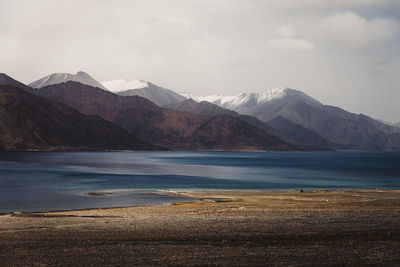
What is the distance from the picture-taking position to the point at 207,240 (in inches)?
1013

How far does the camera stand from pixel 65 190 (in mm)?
75062

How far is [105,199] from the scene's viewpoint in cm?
6234

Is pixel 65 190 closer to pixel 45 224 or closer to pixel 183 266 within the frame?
pixel 45 224

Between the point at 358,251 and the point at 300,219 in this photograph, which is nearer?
the point at 358,251

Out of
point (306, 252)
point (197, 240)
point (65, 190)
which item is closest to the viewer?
point (306, 252)

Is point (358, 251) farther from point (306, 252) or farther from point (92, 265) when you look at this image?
point (92, 265)

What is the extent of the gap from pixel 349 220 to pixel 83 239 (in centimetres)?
1878

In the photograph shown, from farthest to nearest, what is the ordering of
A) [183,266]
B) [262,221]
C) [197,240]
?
[262,221], [197,240], [183,266]

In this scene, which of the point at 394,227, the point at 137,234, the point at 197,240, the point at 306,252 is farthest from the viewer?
the point at 394,227

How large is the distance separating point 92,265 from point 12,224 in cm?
1627

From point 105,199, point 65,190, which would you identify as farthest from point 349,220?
point 65,190

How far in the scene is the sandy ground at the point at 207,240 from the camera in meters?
20.8

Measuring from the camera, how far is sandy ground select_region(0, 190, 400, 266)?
20.8 meters

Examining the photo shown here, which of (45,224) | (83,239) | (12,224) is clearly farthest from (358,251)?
(12,224)
